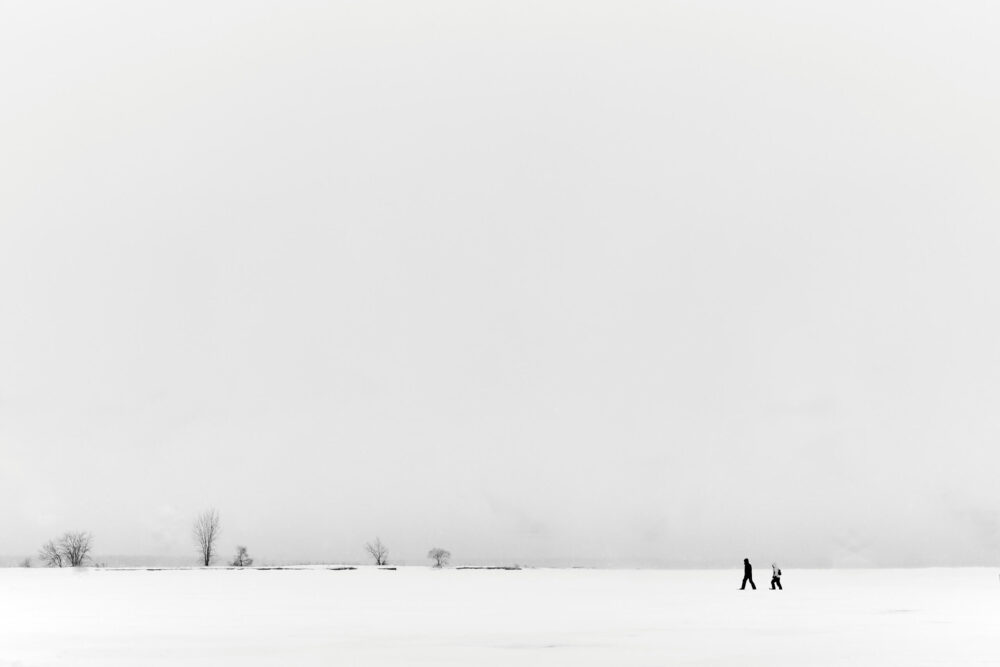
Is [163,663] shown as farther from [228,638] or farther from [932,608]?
[932,608]

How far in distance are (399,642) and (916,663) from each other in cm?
1303

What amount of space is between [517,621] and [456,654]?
10.8 meters

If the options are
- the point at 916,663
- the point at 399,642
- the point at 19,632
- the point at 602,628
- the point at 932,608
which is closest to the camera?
the point at 916,663

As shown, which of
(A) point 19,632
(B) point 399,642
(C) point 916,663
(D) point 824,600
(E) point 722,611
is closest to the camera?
(C) point 916,663

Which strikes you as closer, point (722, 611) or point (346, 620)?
point (346, 620)

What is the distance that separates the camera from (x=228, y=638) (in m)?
26.0

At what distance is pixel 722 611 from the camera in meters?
37.5

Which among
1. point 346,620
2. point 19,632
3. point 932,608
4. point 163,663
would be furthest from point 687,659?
point 932,608

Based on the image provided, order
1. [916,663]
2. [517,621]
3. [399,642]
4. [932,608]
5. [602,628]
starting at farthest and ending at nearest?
[932,608]
[517,621]
[602,628]
[399,642]
[916,663]

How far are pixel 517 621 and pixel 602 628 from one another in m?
3.85

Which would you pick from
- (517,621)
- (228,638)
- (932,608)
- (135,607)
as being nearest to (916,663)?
(517,621)

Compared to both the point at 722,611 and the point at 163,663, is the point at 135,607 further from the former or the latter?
the point at 722,611

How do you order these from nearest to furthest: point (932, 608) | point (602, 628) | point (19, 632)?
point (19, 632) < point (602, 628) < point (932, 608)

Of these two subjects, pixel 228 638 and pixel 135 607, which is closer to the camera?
pixel 228 638
